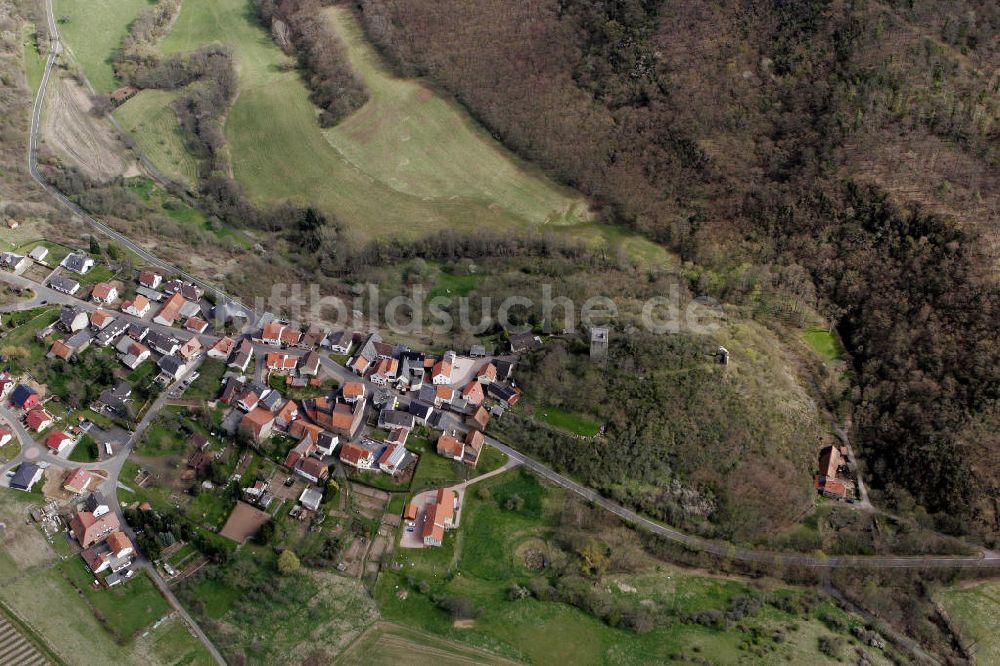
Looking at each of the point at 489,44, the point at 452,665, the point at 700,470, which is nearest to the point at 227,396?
the point at 452,665

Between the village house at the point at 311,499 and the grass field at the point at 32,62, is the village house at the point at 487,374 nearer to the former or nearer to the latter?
the village house at the point at 311,499

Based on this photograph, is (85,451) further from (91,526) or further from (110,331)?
(110,331)

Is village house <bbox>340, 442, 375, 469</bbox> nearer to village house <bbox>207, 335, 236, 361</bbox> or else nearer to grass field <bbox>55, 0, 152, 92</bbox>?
village house <bbox>207, 335, 236, 361</bbox>

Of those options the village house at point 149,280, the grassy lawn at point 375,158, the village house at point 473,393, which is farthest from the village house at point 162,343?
the village house at point 473,393

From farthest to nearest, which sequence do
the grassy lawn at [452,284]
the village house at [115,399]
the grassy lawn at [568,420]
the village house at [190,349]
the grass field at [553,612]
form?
the grassy lawn at [452,284] → the village house at [190,349] → the grassy lawn at [568,420] → the village house at [115,399] → the grass field at [553,612]

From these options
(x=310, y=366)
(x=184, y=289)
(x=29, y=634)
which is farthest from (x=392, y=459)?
(x=184, y=289)

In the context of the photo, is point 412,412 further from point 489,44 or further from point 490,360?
point 489,44

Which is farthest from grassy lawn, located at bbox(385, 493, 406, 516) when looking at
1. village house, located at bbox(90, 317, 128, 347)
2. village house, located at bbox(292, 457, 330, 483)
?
village house, located at bbox(90, 317, 128, 347)
